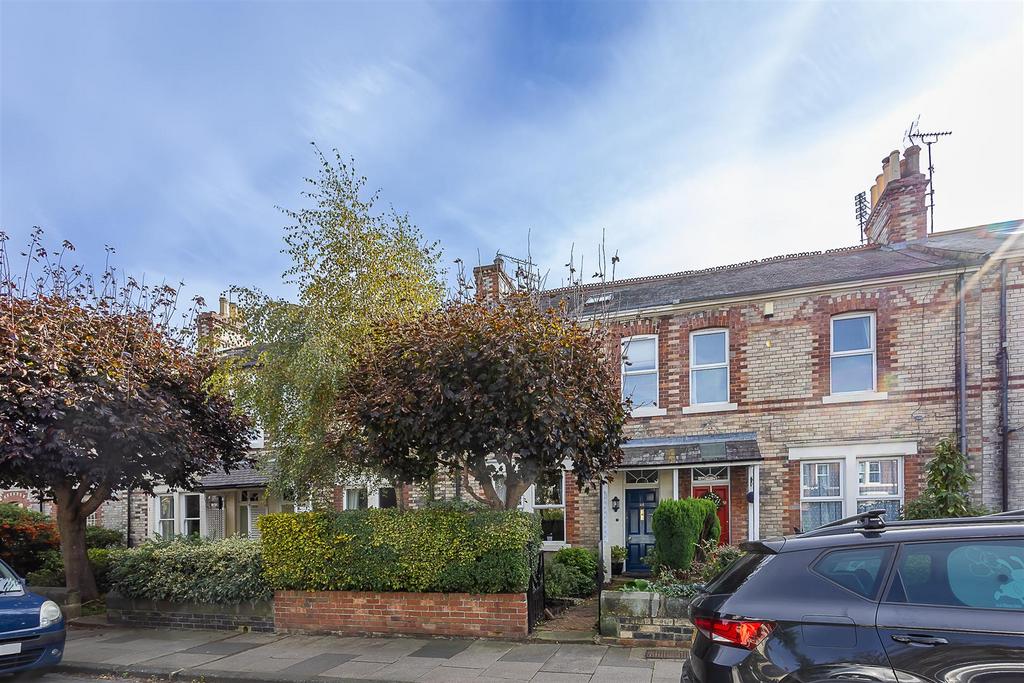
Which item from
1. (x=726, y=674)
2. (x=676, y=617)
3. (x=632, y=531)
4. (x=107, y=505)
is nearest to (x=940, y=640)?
(x=726, y=674)

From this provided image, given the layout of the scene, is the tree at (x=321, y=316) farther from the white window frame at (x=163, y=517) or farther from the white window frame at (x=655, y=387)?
the white window frame at (x=163, y=517)

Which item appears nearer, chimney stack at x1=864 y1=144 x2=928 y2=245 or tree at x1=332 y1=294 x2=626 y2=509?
tree at x1=332 y1=294 x2=626 y2=509

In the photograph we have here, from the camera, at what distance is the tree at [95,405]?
9758mm

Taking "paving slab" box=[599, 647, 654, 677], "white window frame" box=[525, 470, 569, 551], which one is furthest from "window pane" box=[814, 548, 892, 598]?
"white window frame" box=[525, 470, 569, 551]

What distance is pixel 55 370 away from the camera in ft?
32.3

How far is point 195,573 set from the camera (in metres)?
10.3

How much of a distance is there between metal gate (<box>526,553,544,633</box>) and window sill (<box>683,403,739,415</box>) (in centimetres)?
613

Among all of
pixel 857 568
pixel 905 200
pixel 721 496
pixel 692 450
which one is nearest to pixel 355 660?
pixel 857 568

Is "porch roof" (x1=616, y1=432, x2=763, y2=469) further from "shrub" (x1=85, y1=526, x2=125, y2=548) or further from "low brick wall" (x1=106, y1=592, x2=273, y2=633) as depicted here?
"shrub" (x1=85, y1=526, x2=125, y2=548)

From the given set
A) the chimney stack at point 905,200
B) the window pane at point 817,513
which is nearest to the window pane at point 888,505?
the window pane at point 817,513

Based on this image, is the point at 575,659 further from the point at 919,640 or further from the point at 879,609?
the point at 919,640

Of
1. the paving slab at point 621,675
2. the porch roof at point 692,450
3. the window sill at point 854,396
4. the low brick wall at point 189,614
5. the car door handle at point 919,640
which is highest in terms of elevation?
the window sill at point 854,396

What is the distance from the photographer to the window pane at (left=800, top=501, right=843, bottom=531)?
44.5 ft

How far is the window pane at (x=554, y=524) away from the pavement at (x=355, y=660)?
683cm
